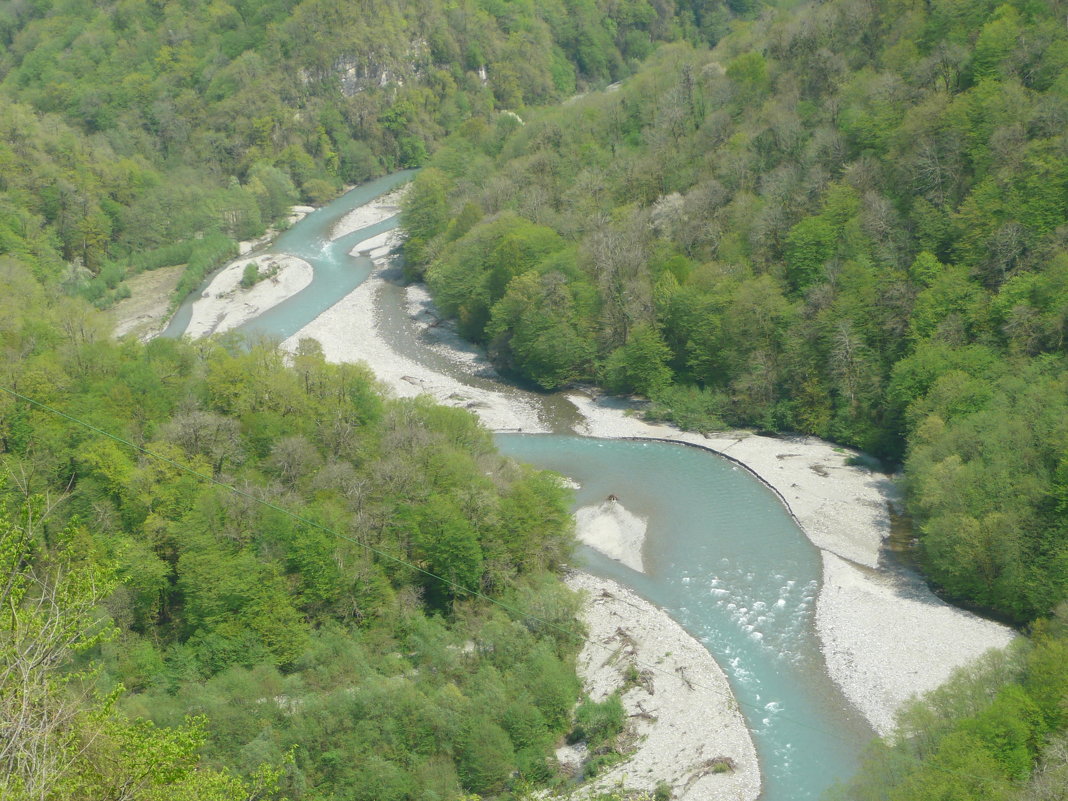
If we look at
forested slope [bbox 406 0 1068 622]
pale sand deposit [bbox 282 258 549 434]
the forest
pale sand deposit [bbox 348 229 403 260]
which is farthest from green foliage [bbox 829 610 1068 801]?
pale sand deposit [bbox 348 229 403 260]

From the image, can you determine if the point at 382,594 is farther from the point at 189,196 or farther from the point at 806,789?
the point at 189,196

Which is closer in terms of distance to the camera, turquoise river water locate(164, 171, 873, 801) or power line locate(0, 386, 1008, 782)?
turquoise river water locate(164, 171, 873, 801)

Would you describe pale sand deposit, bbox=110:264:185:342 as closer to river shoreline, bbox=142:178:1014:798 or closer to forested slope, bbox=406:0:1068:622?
river shoreline, bbox=142:178:1014:798

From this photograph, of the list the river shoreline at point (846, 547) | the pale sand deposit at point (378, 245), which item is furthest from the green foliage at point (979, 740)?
the pale sand deposit at point (378, 245)

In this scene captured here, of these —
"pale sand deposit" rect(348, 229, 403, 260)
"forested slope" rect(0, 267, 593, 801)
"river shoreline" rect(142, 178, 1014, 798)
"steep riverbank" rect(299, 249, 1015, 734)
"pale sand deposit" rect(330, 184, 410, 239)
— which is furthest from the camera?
"pale sand deposit" rect(330, 184, 410, 239)

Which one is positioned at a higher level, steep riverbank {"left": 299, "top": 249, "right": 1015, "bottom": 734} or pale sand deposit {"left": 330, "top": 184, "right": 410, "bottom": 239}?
pale sand deposit {"left": 330, "top": 184, "right": 410, "bottom": 239}

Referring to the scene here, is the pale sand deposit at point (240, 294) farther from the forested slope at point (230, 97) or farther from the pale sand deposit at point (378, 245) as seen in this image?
the pale sand deposit at point (378, 245)
